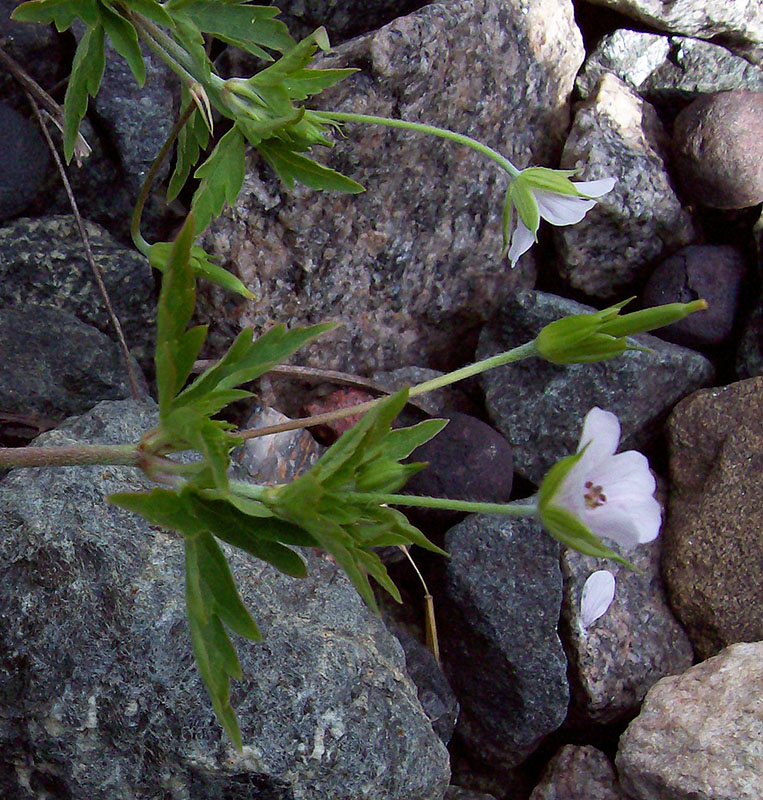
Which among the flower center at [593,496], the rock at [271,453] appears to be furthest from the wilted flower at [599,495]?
the rock at [271,453]

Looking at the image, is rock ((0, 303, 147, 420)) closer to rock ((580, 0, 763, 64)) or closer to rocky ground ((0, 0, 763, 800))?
rocky ground ((0, 0, 763, 800))

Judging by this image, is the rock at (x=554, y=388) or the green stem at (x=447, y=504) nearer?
the green stem at (x=447, y=504)

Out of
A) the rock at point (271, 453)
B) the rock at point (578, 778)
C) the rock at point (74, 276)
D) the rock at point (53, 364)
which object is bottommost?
the rock at point (578, 778)

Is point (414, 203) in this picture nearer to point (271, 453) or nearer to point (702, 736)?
point (271, 453)

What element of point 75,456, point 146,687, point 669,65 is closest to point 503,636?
point 146,687

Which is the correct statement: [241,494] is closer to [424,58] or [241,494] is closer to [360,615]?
[360,615]

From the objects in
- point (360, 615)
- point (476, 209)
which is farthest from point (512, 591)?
point (476, 209)

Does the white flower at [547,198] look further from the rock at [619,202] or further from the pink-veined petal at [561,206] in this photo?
the rock at [619,202]
